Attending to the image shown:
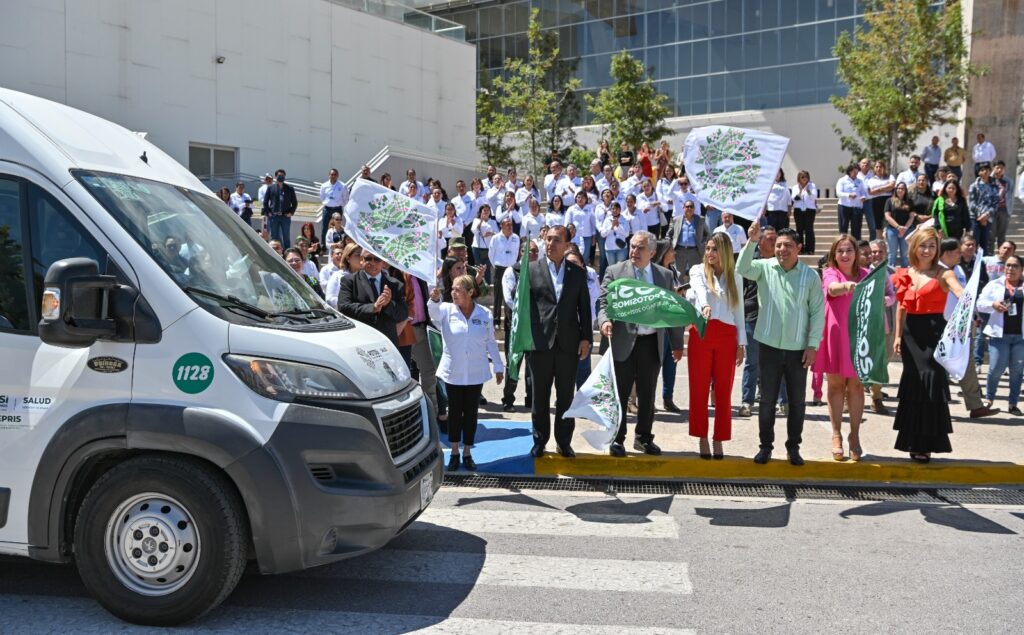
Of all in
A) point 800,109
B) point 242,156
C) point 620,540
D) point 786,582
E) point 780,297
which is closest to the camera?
point 786,582

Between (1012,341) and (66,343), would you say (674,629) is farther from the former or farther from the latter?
(1012,341)

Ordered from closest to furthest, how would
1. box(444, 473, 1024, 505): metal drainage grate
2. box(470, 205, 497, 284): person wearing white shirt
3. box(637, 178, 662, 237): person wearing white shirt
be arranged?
box(444, 473, 1024, 505): metal drainage grate, box(637, 178, 662, 237): person wearing white shirt, box(470, 205, 497, 284): person wearing white shirt

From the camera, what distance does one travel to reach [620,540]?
22.0 feet

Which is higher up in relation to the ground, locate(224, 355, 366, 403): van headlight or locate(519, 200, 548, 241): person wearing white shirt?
locate(519, 200, 548, 241): person wearing white shirt

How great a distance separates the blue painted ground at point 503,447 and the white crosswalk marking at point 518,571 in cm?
269

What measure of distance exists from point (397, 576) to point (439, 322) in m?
3.52

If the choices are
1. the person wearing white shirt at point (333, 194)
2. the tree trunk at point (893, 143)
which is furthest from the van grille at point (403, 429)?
the tree trunk at point (893, 143)

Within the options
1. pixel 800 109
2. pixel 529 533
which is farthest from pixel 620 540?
pixel 800 109

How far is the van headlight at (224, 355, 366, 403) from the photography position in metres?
4.92

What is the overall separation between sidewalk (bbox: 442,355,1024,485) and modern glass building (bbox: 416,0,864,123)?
104 feet

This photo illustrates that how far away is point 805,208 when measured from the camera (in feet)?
70.4

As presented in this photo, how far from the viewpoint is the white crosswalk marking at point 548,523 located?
22.7 ft

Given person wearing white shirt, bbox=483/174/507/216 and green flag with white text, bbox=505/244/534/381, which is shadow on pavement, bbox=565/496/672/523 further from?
person wearing white shirt, bbox=483/174/507/216

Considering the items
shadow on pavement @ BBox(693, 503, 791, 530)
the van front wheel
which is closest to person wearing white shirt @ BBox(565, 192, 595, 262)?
shadow on pavement @ BBox(693, 503, 791, 530)
